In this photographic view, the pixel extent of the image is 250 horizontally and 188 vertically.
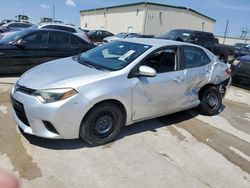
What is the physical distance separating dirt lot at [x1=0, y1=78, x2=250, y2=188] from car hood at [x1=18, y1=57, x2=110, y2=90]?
0.83 metres

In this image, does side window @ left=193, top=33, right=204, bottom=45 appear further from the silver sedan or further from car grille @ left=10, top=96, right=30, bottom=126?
car grille @ left=10, top=96, right=30, bottom=126

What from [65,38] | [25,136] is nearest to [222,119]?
[25,136]

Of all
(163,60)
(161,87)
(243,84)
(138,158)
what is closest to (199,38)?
(243,84)

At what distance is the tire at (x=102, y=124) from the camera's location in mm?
3840

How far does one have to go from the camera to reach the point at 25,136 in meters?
4.12

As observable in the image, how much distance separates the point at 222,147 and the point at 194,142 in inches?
17.1

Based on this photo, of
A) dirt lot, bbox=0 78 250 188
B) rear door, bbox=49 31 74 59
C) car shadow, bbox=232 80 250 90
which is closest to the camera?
dirt lot, bbox=0 78 250 188

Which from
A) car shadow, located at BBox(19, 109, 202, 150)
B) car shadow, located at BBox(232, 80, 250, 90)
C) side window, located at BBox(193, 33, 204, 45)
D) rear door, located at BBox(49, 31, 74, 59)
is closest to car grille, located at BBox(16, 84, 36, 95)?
car shadow, located at BBox(19, 109, 202, 150)

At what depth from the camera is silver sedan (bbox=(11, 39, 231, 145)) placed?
11.9 ft

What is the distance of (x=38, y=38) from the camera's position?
7.90 m

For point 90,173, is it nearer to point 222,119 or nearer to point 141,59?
point 141,59

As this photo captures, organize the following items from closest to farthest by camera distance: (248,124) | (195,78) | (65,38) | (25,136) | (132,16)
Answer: (25,136) < (195,78) < (248,124) < (65,38) < (132,16)

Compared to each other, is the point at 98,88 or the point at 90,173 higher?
the point at 98,88

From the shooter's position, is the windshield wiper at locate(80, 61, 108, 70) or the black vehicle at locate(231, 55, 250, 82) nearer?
the windshield wiper at locate(80, 61, 108, 70)
